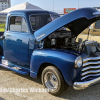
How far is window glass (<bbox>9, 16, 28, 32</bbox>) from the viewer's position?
170 inches

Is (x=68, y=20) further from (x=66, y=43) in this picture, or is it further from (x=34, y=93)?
(x=34, y=93)

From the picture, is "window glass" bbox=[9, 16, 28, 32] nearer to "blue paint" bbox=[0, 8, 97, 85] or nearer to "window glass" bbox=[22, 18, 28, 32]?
"window glass" bbox=[22, 18, 28, 32]

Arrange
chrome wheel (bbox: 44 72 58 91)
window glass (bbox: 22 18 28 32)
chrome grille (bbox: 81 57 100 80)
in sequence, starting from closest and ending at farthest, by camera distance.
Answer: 1. chrome grille (bbox: 81 57 100 80)
2. chrome wheel (bbox: 44 72 58 91)
3. window glass (bbox: 22 18 28 32)

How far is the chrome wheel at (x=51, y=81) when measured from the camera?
11.5ft

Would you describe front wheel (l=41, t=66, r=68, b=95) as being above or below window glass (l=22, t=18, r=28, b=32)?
below

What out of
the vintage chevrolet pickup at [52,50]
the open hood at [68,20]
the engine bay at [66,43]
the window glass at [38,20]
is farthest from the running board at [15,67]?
the window glass at [38,20]

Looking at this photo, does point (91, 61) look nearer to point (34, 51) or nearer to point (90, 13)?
point (90, 13)

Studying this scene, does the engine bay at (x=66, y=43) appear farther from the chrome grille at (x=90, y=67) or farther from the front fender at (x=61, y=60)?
the front fender at (x=61, y=60)

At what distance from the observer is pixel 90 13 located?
3.12 meters

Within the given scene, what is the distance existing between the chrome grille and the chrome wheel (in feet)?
2.11

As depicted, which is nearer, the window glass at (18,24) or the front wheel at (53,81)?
the front wheel at (53,81)

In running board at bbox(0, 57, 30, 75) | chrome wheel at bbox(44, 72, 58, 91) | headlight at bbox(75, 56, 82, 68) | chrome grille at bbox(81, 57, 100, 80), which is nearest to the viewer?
headlight at bbox(75, 56, 82, 68)

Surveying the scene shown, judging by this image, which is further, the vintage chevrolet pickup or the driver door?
the driver door

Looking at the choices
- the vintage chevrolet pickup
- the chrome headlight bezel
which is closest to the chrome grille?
the vintage chevrolet pickup
